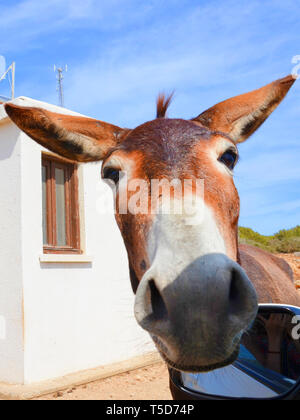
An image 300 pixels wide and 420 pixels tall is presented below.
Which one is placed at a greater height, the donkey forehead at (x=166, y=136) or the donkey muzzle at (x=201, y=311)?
the donkey forehead at (x=166, y=136)

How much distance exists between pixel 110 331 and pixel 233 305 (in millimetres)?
6482

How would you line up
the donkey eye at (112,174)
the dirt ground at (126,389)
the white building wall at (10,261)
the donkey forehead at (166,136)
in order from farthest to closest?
the white building wall at (10,261), the dirt ground at (126,389), the donkey eye at (112,174), the donkey forehead at (166,136)

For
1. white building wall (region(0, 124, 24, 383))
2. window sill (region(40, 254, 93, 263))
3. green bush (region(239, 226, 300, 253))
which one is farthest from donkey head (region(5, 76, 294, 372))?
green bush (region(239, 226, 300, 253))

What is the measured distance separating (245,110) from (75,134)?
122cm

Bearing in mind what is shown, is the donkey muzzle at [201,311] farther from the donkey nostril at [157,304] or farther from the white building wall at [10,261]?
the white building wall at [10,261]

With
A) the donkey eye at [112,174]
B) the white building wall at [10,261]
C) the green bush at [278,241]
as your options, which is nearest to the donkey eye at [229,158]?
the donkey eye at [112,174]

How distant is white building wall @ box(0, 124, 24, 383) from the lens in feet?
20.5

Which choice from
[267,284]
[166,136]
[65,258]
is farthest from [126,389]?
[166,136]

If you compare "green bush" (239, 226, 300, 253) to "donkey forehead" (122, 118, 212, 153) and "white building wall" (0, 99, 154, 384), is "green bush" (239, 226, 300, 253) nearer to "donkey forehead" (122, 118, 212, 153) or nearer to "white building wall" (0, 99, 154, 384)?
"white building wall" (0, 99, 154, 384)

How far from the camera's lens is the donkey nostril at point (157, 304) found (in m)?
1.53

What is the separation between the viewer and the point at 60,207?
7398 mm

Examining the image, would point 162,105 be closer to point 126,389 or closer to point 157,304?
point 157,304

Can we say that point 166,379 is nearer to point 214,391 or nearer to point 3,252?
point 3,252
